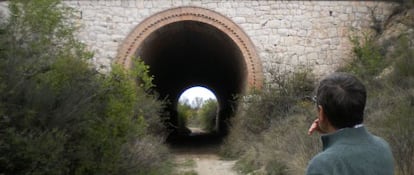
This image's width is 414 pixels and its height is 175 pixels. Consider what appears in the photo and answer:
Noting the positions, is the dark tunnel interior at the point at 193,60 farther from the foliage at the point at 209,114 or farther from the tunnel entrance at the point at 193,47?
the foliage at the point at 209,114

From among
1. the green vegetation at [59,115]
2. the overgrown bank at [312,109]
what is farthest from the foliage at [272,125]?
the green vegetation at [59,115]

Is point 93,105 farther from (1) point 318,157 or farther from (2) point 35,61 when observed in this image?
(1) point 318,157

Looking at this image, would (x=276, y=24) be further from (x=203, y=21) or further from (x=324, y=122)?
(x=324, y=122)

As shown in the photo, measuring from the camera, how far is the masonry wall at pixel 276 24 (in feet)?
46.3

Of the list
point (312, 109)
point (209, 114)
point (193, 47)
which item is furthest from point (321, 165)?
point (209, 114)

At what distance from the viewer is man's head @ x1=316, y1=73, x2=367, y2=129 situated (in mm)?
2244

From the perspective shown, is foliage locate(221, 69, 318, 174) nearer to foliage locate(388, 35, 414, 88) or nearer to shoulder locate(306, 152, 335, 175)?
foliage locate(388, 35, 414, 88)

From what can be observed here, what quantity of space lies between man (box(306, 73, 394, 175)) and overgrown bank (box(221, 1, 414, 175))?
14.5 feet

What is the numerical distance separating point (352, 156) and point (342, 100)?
10.5 inches

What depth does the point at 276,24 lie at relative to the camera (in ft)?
47.3

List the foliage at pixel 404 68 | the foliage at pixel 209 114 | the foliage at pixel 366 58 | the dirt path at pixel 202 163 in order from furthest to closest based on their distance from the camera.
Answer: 1. the foliage at pixel 209 114
2. the foliage at pixel 366 58
3. the foliage at pixel 404 68
4. the dirt path at pixel 202 163

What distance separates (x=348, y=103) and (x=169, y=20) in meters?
12.1

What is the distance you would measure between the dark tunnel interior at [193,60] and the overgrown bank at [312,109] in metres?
1.78

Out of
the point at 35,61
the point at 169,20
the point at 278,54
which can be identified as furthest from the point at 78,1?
the point at 35,61
